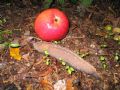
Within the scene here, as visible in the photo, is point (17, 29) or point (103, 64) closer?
point (103, 64)

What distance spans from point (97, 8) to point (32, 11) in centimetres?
94

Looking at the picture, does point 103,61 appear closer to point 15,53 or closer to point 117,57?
point 117,57

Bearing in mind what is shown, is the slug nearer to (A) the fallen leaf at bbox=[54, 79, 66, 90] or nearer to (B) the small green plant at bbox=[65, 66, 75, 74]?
(B) the small green plant at bbox=[65, 66, 75, 74]

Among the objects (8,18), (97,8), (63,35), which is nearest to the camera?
(63,35)

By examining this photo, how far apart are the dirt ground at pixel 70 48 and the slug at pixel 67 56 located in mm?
57

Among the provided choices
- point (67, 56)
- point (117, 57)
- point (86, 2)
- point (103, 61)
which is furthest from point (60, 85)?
point (86, 2)

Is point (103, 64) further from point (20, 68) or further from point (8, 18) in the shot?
point (8, 18)

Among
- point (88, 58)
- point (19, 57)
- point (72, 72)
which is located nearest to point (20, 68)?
point (19, 57)

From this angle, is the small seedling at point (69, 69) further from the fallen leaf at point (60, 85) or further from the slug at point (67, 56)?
the fallen leaf at point (60, 85)

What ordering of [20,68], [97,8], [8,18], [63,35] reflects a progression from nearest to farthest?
[20,68] → [63,35] → [8,18] → [97,8]

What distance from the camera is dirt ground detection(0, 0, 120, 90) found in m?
3.50

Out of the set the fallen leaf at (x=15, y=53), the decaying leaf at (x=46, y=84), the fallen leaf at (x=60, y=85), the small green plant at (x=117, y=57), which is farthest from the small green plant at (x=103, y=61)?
the fallen leaf at (x=15, y=53)

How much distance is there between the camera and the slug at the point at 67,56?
11.8ft

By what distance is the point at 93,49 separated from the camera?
12.7 ft
